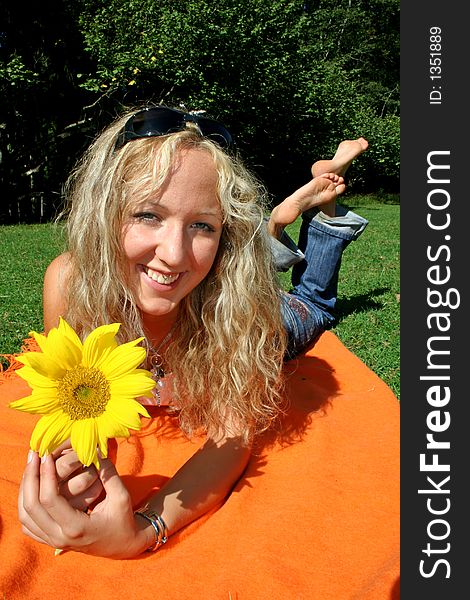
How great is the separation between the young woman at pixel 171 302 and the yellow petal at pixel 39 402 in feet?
1.01

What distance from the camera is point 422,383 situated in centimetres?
199

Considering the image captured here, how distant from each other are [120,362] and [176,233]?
622 millimetres

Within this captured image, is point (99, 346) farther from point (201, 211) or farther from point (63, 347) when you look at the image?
point (201, 211)

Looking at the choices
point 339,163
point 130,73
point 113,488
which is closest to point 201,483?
point 113,488

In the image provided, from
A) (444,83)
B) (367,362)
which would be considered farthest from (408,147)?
(367,362)

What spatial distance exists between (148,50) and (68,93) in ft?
7.73

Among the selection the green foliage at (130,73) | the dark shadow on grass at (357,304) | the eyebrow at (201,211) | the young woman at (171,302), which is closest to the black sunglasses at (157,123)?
the young woman at (171,302)

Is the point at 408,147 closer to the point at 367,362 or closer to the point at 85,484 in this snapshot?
the point at 85,484

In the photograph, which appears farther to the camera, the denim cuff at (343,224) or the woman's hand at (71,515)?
the denim cuff at (343,224)

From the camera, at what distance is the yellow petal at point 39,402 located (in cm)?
143

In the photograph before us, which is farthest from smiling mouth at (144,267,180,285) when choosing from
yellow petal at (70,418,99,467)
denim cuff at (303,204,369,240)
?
denim cuff at (303,204,369,240)

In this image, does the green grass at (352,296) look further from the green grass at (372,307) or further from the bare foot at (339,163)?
the bare foot at (339,163)

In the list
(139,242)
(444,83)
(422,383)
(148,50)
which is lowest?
(422,383)

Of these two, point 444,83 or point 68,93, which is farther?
point 68,93
